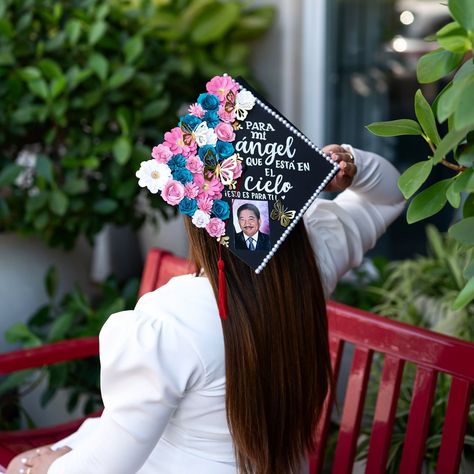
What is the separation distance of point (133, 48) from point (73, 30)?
211 millimetres

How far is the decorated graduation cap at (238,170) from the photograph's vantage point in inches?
54.8

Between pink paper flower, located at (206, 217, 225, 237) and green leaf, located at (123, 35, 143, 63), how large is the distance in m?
1.62

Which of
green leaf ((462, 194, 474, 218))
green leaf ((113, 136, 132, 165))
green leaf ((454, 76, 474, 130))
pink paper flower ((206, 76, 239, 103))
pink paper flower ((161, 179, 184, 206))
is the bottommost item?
green leaf ((113, 136, 132, 165))

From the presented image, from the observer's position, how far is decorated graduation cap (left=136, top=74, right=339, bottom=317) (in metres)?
1.39

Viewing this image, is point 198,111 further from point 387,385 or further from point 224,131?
point 387,385

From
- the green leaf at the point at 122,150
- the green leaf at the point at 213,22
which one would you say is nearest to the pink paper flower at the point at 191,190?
the green leaf at the point at 122,150

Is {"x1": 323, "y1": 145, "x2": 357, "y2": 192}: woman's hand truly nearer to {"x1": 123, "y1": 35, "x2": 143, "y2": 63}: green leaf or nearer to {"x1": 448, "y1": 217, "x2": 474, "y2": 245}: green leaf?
{"x1": 448, "y1": 217, "x2": 474, "y2": 245}: green leaf

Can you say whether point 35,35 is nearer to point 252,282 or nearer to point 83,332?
point 83,332

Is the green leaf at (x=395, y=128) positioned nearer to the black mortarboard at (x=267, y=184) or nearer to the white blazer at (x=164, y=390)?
the black mortarboard at (x=267, y=184)

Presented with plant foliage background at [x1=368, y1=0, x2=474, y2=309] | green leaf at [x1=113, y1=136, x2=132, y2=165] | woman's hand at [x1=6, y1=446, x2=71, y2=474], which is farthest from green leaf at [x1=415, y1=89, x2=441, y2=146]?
green leaf at [x1=113, y1=136, x2=132, y2=165]

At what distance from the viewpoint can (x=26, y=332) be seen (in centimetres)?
279

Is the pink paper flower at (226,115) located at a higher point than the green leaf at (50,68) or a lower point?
higher

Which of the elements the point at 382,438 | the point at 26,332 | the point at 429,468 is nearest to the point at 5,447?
the point at 26,332

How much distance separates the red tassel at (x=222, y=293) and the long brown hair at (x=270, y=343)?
0.04 feet
